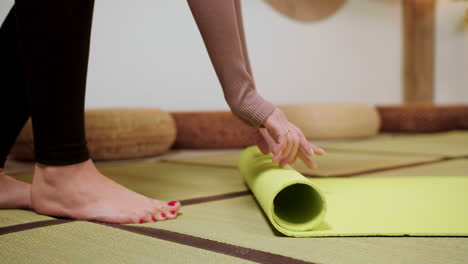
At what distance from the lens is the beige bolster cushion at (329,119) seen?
123 inches

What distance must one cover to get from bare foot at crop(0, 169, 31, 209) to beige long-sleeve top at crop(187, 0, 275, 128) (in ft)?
1.80

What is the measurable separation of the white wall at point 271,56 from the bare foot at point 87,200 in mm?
1378

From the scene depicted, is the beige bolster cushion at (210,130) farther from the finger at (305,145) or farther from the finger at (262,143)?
the finger at (305,145)

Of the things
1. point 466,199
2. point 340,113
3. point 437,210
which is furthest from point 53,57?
point 340,113

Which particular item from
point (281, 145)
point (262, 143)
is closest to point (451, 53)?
point (262, 143)

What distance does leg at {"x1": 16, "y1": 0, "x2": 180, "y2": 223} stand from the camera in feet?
3.24

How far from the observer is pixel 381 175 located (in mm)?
1699

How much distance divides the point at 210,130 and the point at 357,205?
1748mm

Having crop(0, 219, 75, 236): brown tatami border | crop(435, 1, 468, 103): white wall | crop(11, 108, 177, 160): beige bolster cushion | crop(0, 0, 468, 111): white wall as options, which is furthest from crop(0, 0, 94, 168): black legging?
crop(435, 1, 468, 103): white wall

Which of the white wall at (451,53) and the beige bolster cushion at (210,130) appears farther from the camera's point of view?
the white wall at (451,53)

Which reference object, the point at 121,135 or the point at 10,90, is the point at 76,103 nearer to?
the point at 10,90

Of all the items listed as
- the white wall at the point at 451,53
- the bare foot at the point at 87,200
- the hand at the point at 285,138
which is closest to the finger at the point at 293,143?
the hand at the point at 285,138

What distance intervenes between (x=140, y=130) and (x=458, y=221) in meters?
1.70

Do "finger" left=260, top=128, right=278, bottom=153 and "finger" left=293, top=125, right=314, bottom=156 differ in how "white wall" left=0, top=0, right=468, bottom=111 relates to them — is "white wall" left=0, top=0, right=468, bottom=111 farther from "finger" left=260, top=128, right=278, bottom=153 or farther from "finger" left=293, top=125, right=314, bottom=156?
"finger" left=293, top=125, right=314, bottom=156
